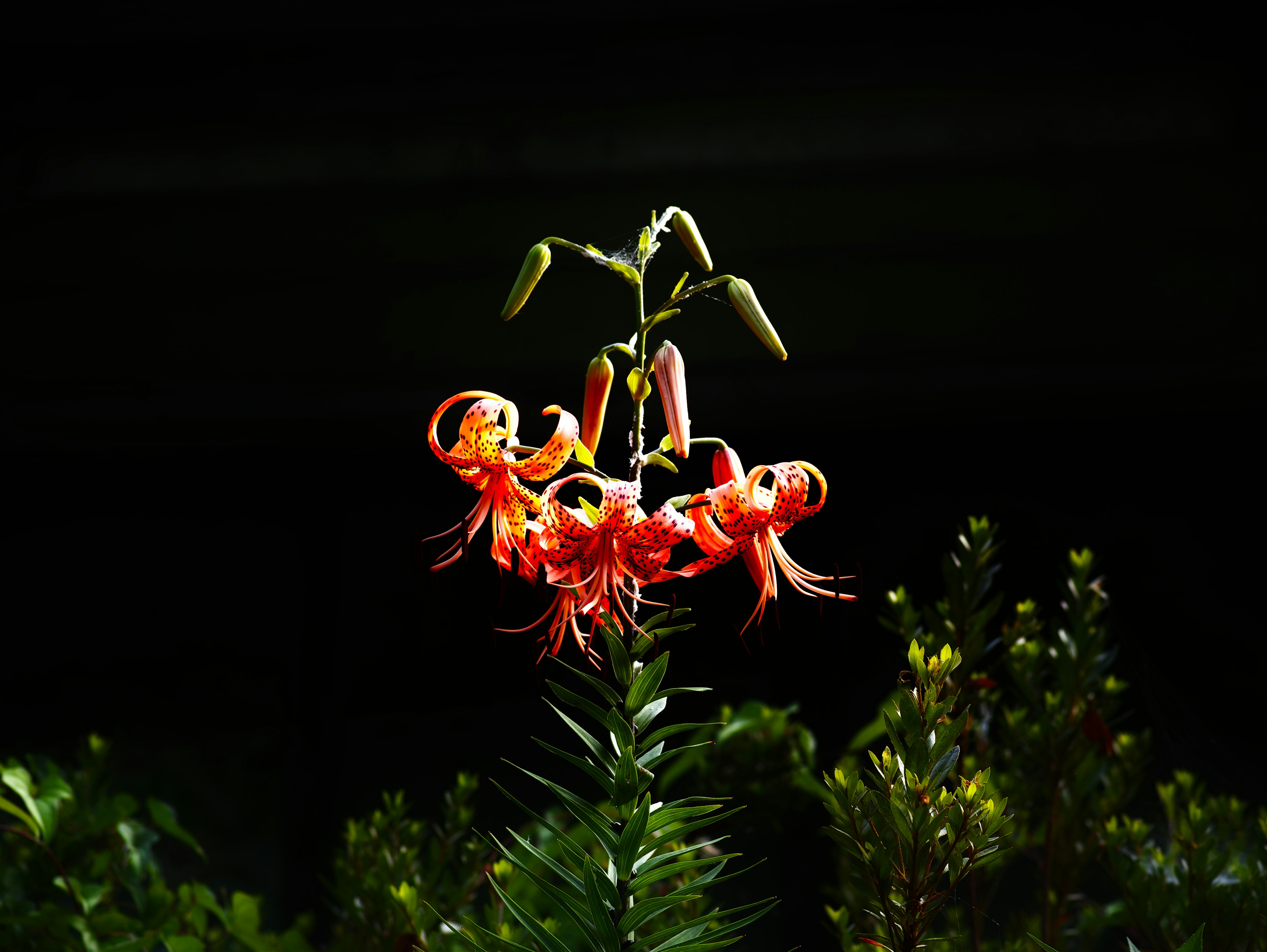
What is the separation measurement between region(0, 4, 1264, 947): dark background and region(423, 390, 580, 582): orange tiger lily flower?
869mm

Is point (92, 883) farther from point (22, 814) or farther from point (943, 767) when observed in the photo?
point (943, 767)

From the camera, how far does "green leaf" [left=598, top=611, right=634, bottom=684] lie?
521 mm

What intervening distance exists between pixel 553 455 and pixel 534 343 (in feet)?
3.20

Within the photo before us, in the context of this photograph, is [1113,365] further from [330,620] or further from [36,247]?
[36,247]

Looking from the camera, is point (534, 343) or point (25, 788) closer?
point (25, 788)

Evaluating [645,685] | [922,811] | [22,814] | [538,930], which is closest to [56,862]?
[22,814]

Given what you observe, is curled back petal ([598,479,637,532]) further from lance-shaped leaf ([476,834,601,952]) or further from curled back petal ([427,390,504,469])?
lance-shaped leaf ([476,834,601,952])

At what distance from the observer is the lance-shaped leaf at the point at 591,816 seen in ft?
1.68

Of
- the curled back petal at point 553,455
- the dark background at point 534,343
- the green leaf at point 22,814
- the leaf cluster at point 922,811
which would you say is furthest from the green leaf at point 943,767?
the dark background at point 534,343

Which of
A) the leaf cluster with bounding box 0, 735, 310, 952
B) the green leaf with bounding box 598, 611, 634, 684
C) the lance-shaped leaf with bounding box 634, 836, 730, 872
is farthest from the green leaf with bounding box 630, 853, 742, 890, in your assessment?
the leaf cluster with bounding box 0, 735, 310, 952

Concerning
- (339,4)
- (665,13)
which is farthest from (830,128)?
(339,4)

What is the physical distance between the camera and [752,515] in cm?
60

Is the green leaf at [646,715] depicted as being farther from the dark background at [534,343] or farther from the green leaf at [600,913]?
the dark background at [534,343]

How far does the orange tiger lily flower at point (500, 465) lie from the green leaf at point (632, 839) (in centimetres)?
20
